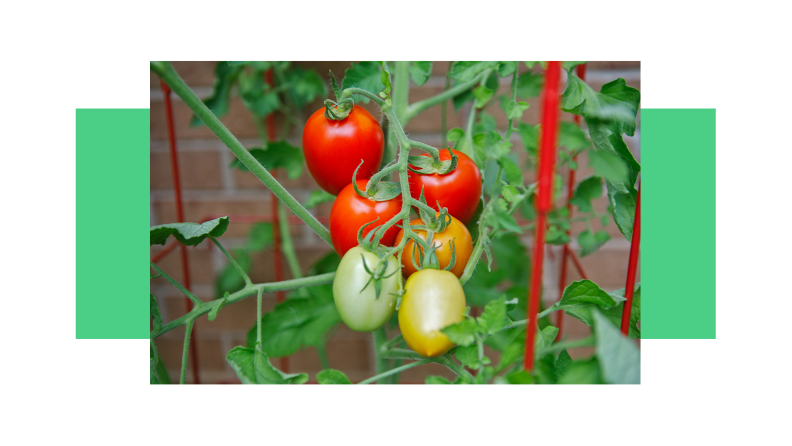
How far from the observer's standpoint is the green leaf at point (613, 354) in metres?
0.24

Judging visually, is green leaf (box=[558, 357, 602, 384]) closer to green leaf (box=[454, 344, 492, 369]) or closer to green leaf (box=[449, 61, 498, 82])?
green leaf (box=[454, 344, 492, 369])

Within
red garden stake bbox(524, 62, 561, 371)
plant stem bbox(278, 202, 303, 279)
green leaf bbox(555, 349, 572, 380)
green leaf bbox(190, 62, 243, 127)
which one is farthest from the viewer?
plant stem bbox(278, 202, 303, 279)

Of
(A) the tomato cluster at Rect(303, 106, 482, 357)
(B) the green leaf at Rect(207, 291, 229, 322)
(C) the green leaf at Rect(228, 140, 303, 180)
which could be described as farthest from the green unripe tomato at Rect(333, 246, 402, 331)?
(C) the green leaf at Rect(228, 140, 303, 180)

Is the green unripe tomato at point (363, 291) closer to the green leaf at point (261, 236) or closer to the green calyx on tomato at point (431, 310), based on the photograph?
the green calyx on tomato at point (431, 310)

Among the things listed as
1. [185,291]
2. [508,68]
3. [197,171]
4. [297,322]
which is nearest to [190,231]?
[185,291]

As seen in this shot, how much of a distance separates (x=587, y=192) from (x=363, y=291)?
327mm

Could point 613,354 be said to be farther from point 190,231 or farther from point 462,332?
point 190,231

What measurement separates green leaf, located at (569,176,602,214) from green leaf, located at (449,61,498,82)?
0.63 feet

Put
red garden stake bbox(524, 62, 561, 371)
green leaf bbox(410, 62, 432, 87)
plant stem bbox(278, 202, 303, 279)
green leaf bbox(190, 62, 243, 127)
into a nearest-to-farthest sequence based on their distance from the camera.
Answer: red garden stake bbox(524, 62, 561, 371) < green leaf bbox(410, 62, 432, 87) < green leaf bbox(190, 62, 243, 127) < plant stem bbox(278, 202, 303, 279)

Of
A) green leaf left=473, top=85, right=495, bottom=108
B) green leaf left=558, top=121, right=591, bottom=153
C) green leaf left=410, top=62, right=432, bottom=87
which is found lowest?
green leaf left=558, top=121, right=591, bottom=153
